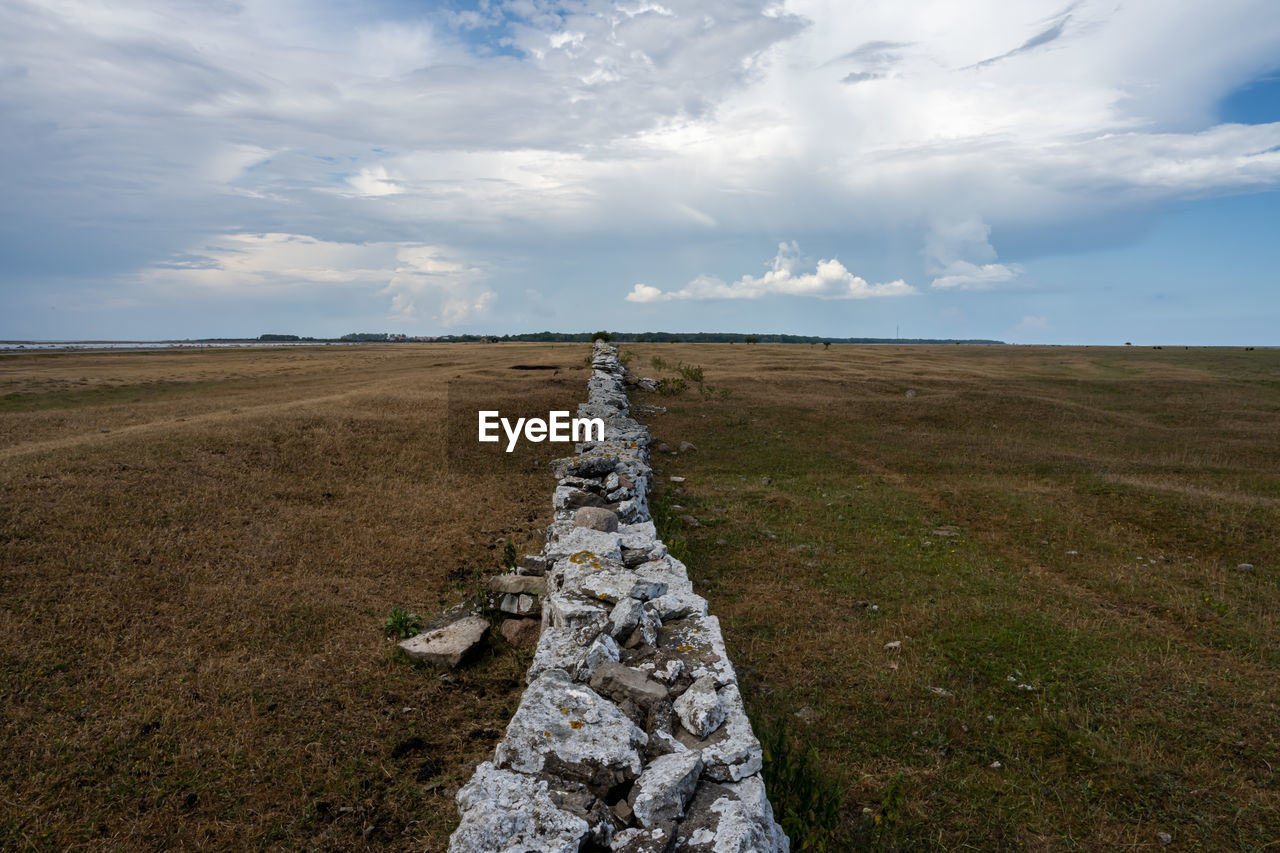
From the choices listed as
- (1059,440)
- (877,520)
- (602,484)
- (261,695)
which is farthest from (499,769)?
(1059,440)

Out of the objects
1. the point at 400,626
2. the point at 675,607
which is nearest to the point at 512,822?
the point at 675,607

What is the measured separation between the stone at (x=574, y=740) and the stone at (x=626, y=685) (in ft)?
0.94

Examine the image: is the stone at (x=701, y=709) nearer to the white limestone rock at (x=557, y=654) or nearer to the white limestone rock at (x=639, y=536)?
the white limestone rock at (x=557, y=654)

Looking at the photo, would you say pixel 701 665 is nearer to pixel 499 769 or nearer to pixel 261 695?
pixel 499 769

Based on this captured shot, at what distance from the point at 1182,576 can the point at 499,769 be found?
11.7 metres

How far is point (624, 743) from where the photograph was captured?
4238 millimetres

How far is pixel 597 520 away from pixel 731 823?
6279mm

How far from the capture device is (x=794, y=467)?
17.7 meters

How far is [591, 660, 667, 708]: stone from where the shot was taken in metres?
4.90

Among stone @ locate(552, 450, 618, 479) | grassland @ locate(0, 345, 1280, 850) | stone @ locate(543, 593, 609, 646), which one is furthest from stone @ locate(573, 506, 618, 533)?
stone @ locate(543, 593, 609, 646)

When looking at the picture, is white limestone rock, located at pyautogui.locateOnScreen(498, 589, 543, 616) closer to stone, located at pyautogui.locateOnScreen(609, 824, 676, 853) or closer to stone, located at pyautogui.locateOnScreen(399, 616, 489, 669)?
stone, located at pyautogui.locateOnScreen(399, 616, 489, 669)

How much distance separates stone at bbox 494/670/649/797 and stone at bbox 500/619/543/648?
12.3 ft

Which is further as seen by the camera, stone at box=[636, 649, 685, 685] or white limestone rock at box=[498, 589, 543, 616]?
white limestone rock at box=[498, 589, 543, 616]

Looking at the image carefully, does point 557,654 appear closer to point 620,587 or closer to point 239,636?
point 620,587
